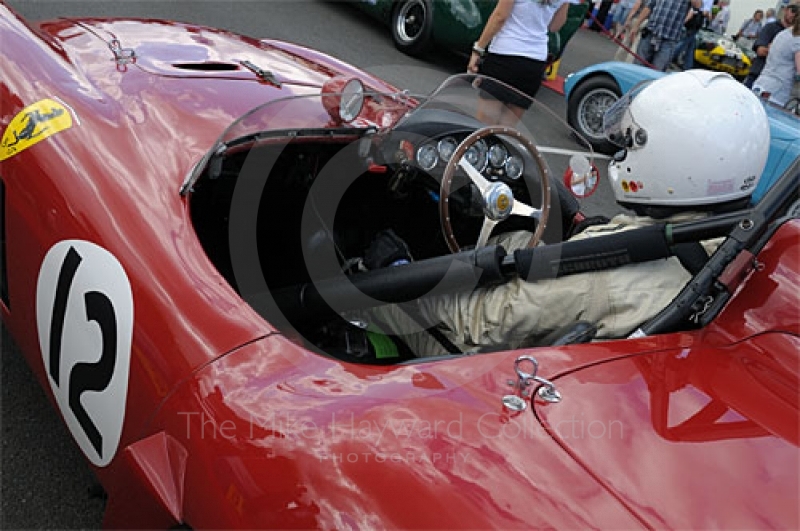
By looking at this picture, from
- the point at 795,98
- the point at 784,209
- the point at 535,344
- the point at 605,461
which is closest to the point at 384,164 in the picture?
the point at 535,344

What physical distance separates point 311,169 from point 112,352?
0.99 meters

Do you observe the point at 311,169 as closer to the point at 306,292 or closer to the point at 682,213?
the point at 306,292

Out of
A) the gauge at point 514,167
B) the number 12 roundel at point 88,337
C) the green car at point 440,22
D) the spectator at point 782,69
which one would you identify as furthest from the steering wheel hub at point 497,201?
the green car at point 440,22

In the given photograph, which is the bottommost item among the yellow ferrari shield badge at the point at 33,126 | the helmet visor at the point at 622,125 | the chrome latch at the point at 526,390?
the yellow ferrari shield badge at the point at 33,126

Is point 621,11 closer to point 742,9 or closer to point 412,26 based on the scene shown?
point 742,9

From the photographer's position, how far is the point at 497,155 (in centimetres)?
230

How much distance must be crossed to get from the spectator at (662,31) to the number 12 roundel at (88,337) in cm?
788

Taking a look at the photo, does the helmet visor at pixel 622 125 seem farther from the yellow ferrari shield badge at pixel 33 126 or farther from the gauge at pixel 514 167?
the yellow ferrari shield badge at pixel 33 126

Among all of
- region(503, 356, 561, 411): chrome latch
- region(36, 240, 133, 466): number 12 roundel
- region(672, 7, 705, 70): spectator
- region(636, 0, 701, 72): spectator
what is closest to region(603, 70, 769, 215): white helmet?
region(503, 356, 561, 411): chrome latch

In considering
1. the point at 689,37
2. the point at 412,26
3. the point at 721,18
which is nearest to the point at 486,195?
the point at 412,26

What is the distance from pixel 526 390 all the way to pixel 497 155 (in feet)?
3.50

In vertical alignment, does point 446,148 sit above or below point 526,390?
above

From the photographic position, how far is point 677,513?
3.93 feet

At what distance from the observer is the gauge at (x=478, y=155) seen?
87.4 inches
